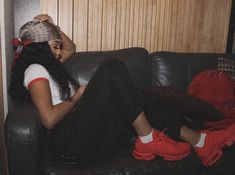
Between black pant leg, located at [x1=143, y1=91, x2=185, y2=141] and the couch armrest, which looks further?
black pant leg, located at [x1=143, y1=91, x2=185, y2=141]

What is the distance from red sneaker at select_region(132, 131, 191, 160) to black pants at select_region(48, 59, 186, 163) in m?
0.14

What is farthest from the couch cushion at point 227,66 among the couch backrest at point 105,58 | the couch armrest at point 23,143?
the couch armrest at point 23,143

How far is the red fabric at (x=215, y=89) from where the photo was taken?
6.91ft

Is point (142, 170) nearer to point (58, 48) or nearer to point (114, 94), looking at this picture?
point (114, 94)

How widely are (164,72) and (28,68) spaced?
113cm

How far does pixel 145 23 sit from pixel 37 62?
119 centimetres

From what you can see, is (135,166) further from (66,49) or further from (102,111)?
(66,49)

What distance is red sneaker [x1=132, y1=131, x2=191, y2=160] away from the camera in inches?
60.2

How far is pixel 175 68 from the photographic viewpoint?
2408 millimetres

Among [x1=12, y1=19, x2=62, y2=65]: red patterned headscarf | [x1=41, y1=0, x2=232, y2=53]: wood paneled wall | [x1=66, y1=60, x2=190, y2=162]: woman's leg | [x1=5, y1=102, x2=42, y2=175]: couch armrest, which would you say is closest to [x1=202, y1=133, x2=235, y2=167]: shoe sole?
[x1=66, y1=60, x2=190, y2=162]: woman's leg

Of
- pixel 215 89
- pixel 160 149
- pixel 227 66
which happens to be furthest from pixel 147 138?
pixel 227 66

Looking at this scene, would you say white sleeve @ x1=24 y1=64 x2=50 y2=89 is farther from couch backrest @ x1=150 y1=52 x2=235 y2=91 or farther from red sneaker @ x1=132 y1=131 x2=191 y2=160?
couch backrest @ x1=150 y1=52 x2=235 y2=91

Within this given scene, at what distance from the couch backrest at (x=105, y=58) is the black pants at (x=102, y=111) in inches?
24.1

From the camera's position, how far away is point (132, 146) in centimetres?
169
